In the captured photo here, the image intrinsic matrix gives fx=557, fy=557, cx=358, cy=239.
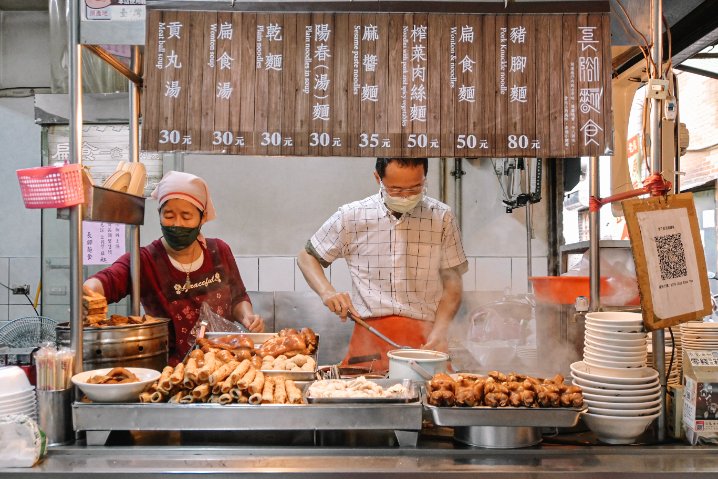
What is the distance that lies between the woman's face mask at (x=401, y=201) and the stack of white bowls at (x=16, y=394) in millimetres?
2060

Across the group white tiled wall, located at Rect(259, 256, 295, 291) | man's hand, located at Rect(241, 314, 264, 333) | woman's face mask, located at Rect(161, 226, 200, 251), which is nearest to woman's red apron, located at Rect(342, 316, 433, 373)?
man's hand, located at Rect(241, 314, 264, 333)

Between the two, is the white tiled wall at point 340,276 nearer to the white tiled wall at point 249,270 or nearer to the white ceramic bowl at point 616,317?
the white tiled wall at point 249,270

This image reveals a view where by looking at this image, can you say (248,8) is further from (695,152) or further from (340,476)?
(695,152)

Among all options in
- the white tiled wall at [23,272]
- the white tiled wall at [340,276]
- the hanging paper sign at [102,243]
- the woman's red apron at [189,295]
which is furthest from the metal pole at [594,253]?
the white tiled wall at [23,272]

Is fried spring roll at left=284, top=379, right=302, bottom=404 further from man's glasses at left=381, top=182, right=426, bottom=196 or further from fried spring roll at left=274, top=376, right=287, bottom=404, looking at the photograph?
man's glasses at left=381, top=182, right=426, bottom=196

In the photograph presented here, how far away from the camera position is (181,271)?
3258 mm

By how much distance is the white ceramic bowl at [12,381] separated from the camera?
1750 mm

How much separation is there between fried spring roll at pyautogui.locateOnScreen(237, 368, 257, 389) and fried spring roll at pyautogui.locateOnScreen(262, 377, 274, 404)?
0.05 metres

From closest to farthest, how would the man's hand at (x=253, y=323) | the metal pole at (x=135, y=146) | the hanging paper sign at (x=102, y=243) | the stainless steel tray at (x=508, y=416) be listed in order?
the stainless steel tray at (x=508, y=416)
the metal pole at (x=135, y=146)
the man's hand at (x=253, y=323)
the hanging paper sign at (x=102, y=243)

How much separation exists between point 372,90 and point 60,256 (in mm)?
4529

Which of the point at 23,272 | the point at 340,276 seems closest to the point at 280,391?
the point at 340,276

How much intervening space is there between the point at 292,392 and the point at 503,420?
680mm

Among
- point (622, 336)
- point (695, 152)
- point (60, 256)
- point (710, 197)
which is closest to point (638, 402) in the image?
point (622, 336)

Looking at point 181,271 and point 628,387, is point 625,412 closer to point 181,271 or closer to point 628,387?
point 628,387
